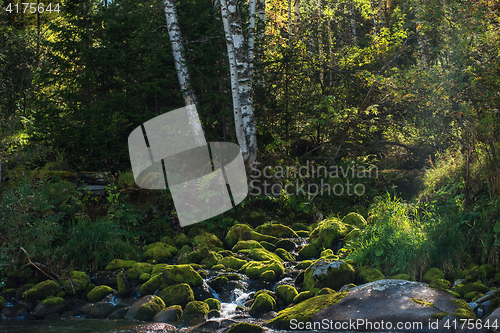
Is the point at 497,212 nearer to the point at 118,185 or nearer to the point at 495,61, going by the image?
the point at 495,61

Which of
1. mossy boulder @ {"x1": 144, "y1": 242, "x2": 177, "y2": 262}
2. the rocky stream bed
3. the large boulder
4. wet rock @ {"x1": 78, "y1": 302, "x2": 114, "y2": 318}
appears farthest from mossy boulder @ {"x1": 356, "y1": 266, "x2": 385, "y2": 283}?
wet rock @ {"x1": 78, "y1": 302, "x2": 114, "y2": 318}

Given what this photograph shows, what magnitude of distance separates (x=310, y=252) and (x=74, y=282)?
13.8 ft

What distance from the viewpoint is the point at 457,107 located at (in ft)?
22.5

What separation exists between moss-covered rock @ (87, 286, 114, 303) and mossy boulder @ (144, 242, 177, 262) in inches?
50.9

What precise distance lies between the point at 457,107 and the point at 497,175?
145 cm

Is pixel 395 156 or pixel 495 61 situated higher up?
pixel 495 61

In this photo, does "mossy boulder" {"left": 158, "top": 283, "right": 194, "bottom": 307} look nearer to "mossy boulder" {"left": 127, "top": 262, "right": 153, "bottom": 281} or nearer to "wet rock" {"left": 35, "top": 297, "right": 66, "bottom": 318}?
"mossy boulder" {"left": 127, "top": 262, "right": 153, "bottom": 281}

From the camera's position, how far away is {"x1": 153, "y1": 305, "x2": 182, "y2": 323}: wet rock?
5422 mm

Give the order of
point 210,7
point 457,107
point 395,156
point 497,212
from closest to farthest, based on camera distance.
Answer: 1. point 497,212
2. point 457,107
3. point 210,7
4. point 395,156

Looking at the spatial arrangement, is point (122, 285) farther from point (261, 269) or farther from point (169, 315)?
point (261, 269)

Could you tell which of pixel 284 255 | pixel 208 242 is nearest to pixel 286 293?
pixel 284 255

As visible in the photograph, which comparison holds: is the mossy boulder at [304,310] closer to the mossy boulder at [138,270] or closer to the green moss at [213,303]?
the green moss at [213,303]

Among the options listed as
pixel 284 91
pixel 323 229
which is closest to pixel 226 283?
pixel 323 229

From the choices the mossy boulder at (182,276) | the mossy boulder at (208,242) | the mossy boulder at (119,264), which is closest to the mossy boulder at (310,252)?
the mossy boulder at (208,242)
